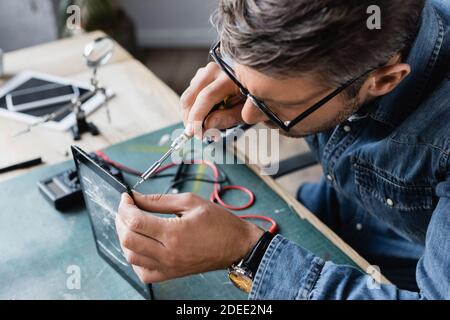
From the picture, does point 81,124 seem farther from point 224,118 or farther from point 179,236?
point 179,236

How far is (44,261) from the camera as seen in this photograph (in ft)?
3.17

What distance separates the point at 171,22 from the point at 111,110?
190 centimetres

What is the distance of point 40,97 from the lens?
4.45 ft

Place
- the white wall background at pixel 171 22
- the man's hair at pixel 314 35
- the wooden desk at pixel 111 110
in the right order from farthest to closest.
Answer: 1. the white wall background at pixel 171 22
2. the wooden desk at pixel 111 110
3. the man's hair at pixel 314 35

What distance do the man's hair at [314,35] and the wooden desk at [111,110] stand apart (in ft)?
1.29

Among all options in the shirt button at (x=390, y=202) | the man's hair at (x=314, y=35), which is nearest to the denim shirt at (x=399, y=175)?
the shirt button at (x=390, y=202)

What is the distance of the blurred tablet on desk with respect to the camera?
129 centimetres

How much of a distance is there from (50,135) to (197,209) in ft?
1.92

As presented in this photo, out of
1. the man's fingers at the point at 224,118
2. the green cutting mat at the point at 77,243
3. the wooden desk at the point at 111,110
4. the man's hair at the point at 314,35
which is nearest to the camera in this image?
the man's hair at the point at 314,35

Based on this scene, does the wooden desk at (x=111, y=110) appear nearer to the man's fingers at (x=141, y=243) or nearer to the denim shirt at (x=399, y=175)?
the denim shirt at (x=399, y=175)

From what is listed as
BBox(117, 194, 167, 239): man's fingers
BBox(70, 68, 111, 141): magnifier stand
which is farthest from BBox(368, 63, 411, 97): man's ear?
BBox(70, 68, 111, 141): magnifier stand

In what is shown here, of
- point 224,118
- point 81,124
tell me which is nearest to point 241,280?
point 224,118

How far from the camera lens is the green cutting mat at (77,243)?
0.91 metres

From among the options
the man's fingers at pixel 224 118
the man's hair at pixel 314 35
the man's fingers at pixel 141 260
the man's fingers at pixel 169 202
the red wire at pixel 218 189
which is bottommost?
the red wire at pixel 218 189
